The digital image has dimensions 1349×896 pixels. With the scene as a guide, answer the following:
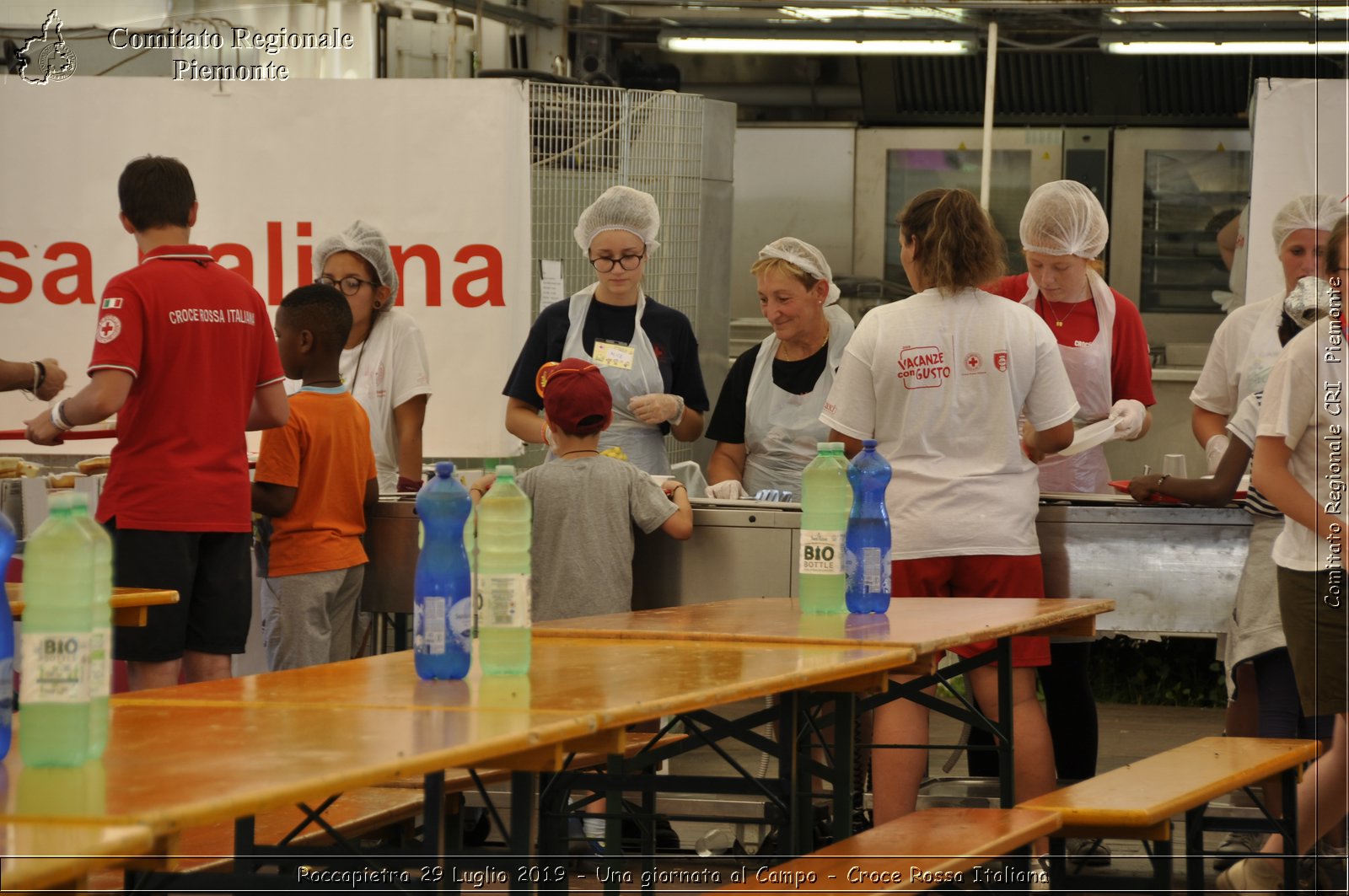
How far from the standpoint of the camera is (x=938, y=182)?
9617 millimetres

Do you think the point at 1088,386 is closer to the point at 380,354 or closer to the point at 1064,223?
the point at 1064,223

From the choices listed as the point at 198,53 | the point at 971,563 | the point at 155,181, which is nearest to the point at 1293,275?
the point at 971,563

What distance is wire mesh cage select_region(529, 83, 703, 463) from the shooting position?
630 centimetres

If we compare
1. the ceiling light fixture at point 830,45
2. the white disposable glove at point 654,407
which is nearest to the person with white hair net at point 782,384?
the white disposable glove at point 654,407

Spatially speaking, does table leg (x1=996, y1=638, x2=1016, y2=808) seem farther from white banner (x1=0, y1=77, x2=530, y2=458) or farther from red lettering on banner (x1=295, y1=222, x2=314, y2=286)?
red lettering on banner (x1=295, y1=222, x2=314, y2=286)

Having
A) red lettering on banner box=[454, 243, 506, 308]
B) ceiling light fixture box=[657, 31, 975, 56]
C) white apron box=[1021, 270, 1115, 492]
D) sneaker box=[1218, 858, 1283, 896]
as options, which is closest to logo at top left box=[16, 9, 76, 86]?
red lettering on banner box=[454, 243, 506, 308]

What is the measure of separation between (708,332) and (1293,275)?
8.85 feet

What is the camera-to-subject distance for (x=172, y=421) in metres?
4.04

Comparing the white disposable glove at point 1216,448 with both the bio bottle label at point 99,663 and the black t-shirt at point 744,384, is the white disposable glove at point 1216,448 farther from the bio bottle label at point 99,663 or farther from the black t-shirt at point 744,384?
the bio bottle label at point 99,663

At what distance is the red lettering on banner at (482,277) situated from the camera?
6.02 m

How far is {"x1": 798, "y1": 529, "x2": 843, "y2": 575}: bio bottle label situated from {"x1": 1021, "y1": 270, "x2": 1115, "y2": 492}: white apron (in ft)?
4.79

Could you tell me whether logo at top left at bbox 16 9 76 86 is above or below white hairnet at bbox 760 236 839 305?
above

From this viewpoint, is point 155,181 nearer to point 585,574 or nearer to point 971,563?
point 585,574

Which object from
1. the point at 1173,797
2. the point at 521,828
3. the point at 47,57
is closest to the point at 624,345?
the point at 1173,797
